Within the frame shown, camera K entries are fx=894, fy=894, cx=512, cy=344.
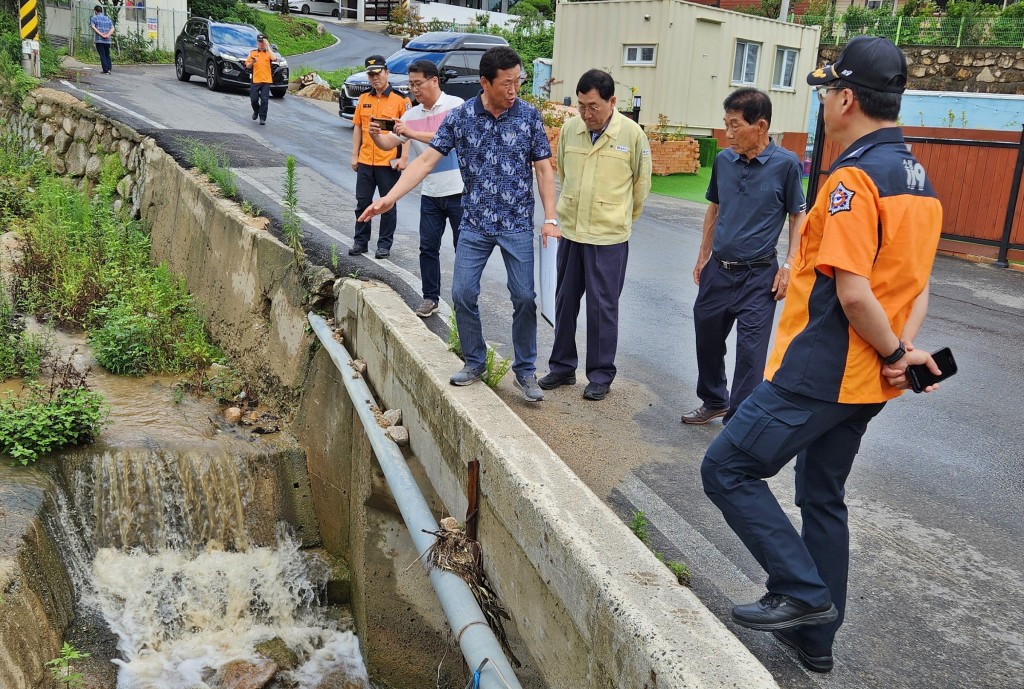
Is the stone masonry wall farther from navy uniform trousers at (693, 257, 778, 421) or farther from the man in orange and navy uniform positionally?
navy uniform trousers at (693, 257, 778, 421)

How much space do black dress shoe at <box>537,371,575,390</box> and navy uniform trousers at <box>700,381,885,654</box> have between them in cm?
266

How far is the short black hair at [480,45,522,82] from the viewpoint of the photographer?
190 inches

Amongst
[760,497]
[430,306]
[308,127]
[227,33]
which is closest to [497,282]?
[430,306]

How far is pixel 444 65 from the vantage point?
1902cm

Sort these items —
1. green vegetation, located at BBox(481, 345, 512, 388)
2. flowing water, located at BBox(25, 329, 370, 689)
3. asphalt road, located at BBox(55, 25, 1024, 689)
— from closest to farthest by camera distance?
asphalt road, located at BBox(55, 25, 1024, 689), green vegetation, located at BBox(481, 345, 512, 388), flowing water, located at BBox(25, 329, 370, 689)

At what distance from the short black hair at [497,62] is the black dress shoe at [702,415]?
7.68 ft

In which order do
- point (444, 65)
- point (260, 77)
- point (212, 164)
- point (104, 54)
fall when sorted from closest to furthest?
point (212, 164), point (260, 77), point (444, 65), point (104, 54)

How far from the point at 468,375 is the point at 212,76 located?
1844cm

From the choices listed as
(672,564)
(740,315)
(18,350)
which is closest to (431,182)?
(740,315)

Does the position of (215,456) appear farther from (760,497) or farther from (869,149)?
(869,149)

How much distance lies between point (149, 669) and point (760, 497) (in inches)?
194

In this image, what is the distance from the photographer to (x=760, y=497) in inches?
122

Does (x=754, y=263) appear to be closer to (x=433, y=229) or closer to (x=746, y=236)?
(x=746, y=236)

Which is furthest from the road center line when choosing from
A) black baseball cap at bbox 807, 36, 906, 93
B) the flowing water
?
black baseball cap at bbox 807, 36, 906, 93
